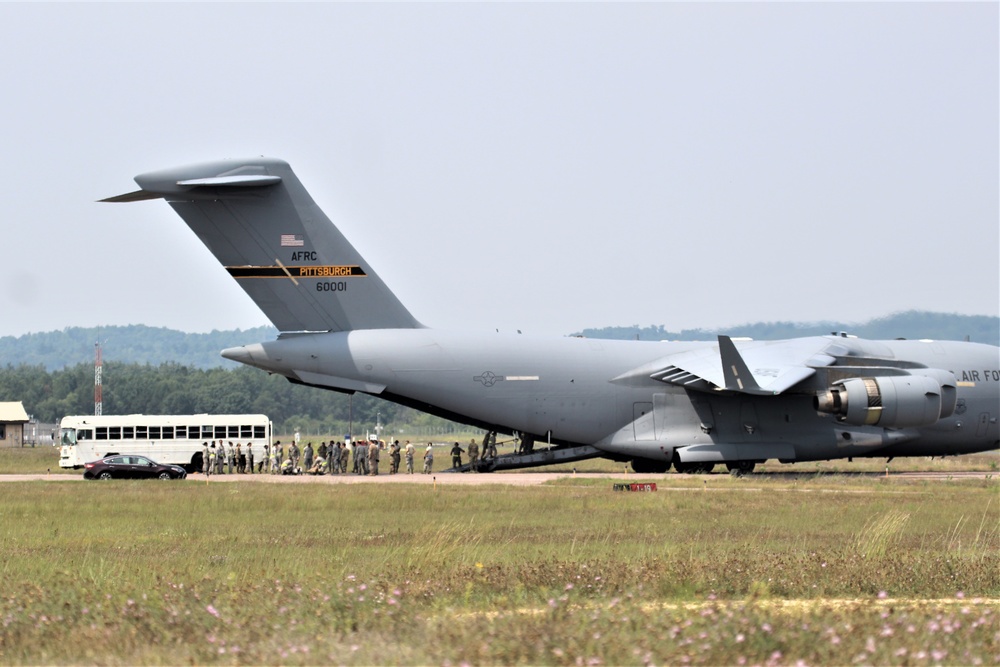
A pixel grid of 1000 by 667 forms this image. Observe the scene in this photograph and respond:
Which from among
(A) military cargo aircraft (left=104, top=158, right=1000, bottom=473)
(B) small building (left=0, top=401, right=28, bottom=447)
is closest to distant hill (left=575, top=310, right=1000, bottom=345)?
(A) military cargo aircraft (left=104, top=158, right=1000, bottom=473)

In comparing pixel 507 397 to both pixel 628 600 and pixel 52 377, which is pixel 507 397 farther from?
pixel 52 377

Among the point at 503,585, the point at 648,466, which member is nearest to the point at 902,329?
the point at 648,466

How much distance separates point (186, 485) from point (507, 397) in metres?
9.20

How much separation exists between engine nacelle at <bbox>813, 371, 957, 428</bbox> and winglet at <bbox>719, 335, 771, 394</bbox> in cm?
219

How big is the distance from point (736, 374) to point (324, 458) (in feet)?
54.5

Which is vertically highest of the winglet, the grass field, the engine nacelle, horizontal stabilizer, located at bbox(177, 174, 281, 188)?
horizontal stabilizer, located at bbox(177, 174, 281, 188)

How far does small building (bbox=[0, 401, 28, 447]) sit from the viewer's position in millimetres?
89000

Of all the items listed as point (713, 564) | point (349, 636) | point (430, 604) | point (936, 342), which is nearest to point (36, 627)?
point (349, 636)

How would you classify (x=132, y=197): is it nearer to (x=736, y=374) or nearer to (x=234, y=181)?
(x=234, y=181)

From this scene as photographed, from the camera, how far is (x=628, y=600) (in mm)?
10758

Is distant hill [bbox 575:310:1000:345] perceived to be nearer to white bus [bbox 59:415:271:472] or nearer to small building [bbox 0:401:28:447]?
white bus [bbox 59:415:271:472]

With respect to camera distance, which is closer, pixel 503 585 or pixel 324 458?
pixel 503 585

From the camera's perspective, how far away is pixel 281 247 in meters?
34.3

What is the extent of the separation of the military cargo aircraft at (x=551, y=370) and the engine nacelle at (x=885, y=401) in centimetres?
4
